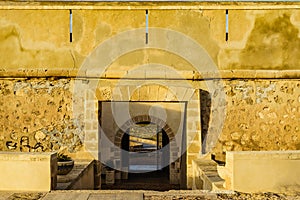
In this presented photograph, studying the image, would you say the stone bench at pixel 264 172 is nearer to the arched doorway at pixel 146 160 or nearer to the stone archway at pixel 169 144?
the arched doorway at pixel 146 160

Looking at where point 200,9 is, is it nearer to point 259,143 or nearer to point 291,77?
point 291,77

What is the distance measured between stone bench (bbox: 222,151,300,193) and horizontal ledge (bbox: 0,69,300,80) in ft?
11.9

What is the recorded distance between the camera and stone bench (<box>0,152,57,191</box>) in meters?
4.31

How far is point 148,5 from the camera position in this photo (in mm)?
8055

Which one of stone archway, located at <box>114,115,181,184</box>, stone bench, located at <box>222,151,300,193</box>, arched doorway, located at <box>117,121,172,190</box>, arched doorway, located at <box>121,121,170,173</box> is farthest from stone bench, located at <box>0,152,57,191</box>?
arched doorway, located at <box>121,121,170,173</box>

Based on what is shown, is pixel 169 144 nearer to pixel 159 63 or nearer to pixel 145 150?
pixel 159 63

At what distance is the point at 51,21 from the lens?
8109 millimetres

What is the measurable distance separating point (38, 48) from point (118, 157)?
3.68m

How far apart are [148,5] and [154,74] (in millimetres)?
1471

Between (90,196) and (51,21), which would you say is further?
(51,21)

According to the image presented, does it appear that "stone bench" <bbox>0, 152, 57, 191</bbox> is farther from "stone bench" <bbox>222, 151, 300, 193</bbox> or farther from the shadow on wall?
the shadow on wall

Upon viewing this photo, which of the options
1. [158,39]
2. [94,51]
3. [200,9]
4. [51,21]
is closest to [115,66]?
[94,51]

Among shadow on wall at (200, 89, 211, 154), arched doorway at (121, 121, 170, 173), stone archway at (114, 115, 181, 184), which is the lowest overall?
arched doorway at (121, 121, 170, 173)

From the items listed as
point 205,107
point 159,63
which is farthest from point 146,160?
point 205,107
